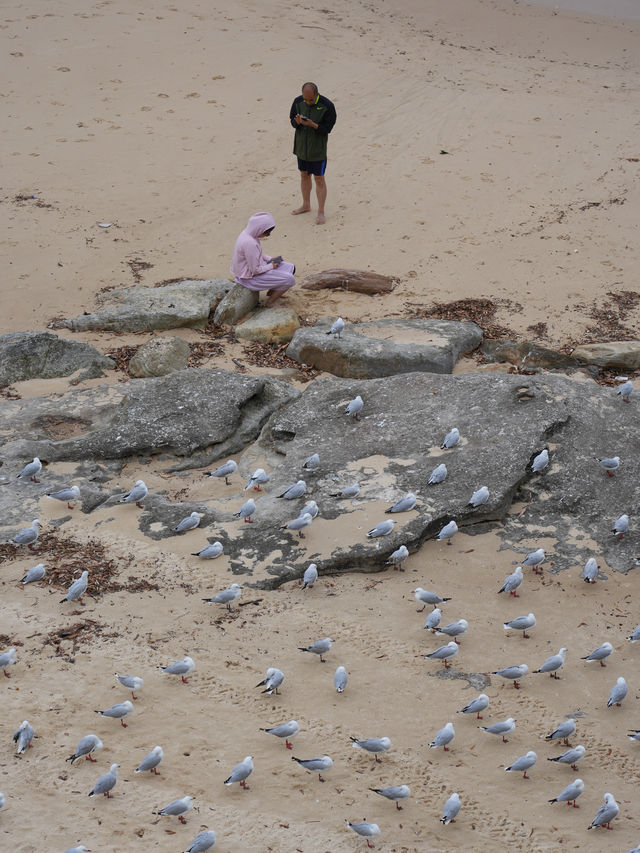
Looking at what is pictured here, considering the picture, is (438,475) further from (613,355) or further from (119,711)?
(613,355)

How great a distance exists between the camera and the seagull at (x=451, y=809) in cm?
464

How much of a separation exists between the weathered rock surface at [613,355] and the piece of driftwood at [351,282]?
292cm

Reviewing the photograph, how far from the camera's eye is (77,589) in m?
6.05

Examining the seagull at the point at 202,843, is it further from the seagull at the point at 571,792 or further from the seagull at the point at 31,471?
the seagull at the point at 31,471

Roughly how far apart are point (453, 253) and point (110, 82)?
9.46 metres

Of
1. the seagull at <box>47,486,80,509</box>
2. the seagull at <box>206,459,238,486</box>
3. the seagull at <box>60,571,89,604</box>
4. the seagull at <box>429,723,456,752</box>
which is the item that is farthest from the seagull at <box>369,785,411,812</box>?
the seagull at <box>47,486,80,509</box>

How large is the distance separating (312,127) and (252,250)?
2662 millimetres

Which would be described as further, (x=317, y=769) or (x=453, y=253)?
(x=453, y=253)

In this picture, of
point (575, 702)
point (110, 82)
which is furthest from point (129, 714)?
point (110, 82)

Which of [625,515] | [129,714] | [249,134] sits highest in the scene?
[249,134]

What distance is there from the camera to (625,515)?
681cm

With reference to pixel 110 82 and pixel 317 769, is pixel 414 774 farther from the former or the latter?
pixel 110 82

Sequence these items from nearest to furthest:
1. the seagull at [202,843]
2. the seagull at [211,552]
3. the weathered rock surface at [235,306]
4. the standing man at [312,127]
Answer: the seagull at [202,843], the seagull at [211,552], the weathered rock surface at [235,306], the standing man at [312,127]

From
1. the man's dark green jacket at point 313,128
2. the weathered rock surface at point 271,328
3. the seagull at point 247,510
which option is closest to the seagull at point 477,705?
the seagull at point 247,510
